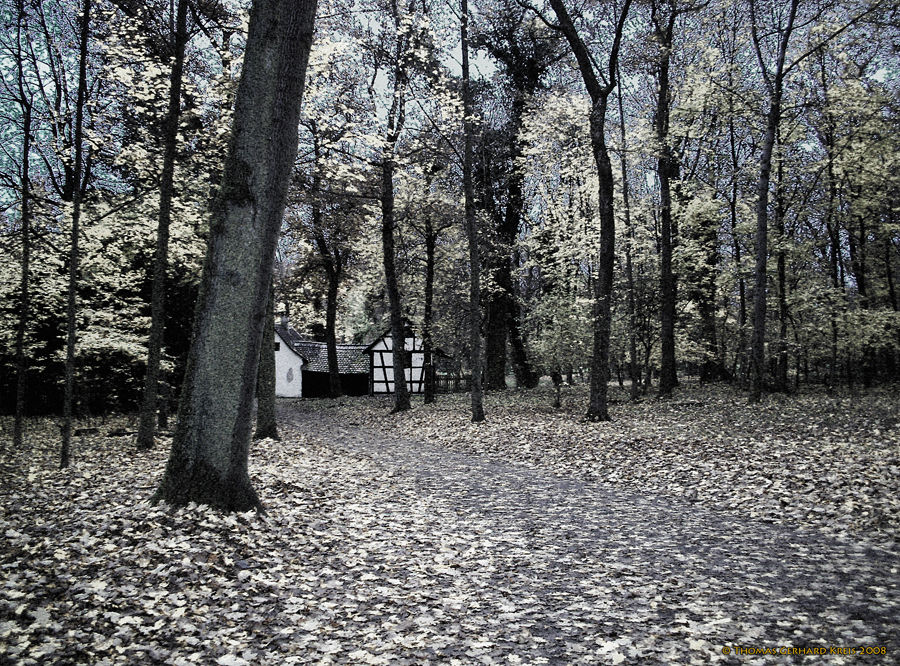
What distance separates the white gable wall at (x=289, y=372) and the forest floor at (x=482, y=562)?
30.8 m

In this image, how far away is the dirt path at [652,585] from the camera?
11.5 feet

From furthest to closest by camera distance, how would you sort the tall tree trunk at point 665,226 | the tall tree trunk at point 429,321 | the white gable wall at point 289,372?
1. the white gable wall at point 289,372
2. the tall tree trunk at point 429,321
3. the tall tree trunk at point 665,226

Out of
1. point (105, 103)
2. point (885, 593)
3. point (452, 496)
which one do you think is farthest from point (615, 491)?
point (105, 103)

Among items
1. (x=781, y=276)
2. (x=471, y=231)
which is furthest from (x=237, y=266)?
(x=781, y=276)

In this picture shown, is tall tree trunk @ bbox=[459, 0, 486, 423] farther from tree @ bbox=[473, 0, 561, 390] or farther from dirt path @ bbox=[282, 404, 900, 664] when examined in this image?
dirt path @ bbox=[282, 404, 900, 664]

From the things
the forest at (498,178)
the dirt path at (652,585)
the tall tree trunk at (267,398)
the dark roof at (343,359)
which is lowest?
the dirt path at (652,585)

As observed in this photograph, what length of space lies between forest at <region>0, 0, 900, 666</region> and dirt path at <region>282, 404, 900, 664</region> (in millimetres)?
37

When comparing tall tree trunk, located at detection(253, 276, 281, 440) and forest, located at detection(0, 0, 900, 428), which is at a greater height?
forest, located at detection(0, 0, 900, 428)

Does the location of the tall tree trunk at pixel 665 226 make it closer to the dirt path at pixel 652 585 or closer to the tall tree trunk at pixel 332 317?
the dirt path at pixel 652 585

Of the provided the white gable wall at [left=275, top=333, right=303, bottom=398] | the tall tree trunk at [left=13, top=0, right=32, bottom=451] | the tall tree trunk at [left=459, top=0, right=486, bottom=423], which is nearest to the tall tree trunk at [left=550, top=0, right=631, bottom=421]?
the tall tree trunk at [left=459, top=0, right=486, bottom=423]

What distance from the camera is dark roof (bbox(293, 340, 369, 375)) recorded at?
38656 millimetres

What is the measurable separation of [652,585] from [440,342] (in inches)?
868

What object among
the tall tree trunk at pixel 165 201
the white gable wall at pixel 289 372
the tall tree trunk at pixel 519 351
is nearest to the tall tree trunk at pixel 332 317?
the tall tree trunk at pixel 519 351

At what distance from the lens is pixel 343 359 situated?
127ft
